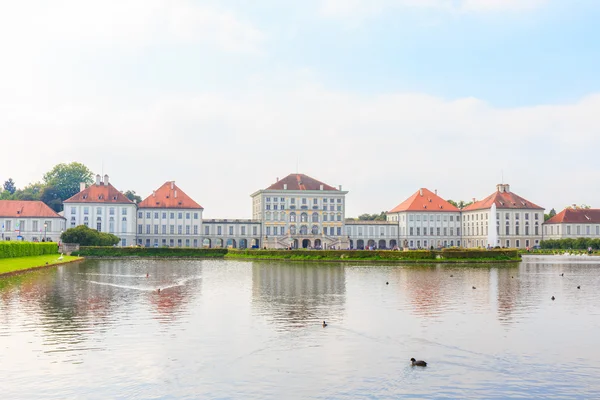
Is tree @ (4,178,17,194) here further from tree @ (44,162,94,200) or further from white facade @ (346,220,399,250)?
white facade @ (346,220,399,250)

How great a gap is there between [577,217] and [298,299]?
10861cm

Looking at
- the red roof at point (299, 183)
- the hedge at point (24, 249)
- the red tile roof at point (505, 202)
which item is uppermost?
the red roof at point (299, 183)

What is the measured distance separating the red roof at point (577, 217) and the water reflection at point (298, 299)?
91.9m

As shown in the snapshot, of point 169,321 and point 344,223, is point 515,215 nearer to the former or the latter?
point 344,223

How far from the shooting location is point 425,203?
129250mm

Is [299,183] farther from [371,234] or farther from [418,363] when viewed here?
[418,363]

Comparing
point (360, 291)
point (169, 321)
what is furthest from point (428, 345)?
point (360, 291)

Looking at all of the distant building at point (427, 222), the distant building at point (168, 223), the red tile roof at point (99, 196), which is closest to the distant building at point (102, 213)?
the red tile roof at point (99, 196)

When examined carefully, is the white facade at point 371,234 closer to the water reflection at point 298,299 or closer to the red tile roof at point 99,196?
the red tile roof at point 99,196

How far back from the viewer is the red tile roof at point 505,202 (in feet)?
406

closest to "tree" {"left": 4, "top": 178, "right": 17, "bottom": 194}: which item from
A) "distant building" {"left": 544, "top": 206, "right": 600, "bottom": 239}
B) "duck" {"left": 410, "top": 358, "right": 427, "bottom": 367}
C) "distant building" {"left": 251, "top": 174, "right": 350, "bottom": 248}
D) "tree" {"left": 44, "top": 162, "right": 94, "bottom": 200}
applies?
"tree" {"left": 44, "top": 162, "right": 94, "bottom": 200}

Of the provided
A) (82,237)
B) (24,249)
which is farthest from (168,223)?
(24,249)

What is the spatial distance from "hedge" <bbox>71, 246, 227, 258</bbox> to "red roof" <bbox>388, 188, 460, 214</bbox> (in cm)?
5374

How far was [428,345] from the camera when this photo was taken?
18.2 metres
